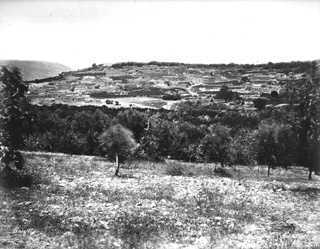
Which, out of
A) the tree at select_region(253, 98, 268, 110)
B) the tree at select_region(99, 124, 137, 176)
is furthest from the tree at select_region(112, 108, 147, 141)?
the tree at select_region(253, 98, 268, 110)

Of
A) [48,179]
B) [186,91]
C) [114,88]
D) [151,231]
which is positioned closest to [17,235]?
[151,231]

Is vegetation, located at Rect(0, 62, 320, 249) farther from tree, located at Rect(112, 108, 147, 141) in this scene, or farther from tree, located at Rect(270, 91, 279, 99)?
tree, located at Rect(270, 91, 279, 99)

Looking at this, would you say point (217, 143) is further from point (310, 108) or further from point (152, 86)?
point (152, 86)

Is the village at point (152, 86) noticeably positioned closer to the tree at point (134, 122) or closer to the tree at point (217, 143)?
the tree at point (134, 122)

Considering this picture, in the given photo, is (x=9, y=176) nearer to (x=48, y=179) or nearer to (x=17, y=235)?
(x=48, y=179)

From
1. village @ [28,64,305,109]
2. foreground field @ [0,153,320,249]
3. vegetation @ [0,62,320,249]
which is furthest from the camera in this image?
village @ [28,64,305,109]

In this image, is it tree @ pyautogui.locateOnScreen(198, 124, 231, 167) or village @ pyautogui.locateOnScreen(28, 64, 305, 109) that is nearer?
tree @ pyautogui.locateOnScreen(198, 124, 231, 167)

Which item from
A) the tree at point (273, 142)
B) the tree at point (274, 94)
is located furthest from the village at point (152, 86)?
the tree at point (273, 142)
